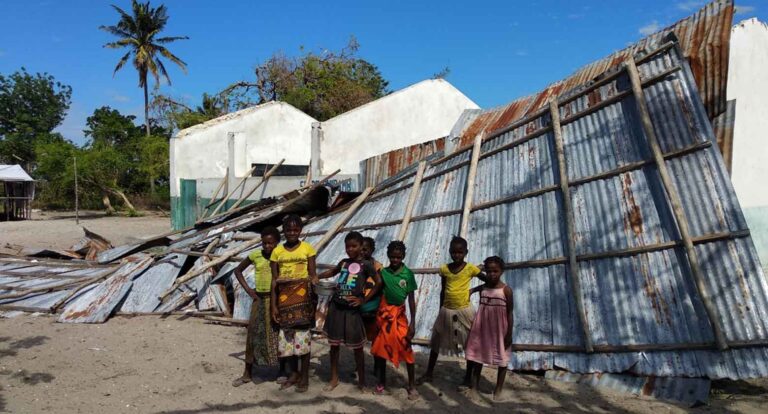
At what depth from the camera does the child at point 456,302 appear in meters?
4.13

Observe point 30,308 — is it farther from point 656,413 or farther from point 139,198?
point 139,198

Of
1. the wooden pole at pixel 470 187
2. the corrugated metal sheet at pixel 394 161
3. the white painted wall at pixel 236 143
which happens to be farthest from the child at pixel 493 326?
the white painted wall at pixel 236 143

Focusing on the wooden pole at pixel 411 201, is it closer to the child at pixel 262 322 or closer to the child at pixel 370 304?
the child at pixel 370 304

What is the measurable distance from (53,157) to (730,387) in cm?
2867

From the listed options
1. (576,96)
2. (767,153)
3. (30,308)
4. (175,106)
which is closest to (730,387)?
(576,96)

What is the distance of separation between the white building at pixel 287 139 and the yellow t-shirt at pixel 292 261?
37.5 feet

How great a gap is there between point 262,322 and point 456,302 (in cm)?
157

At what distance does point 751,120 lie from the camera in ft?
25.5

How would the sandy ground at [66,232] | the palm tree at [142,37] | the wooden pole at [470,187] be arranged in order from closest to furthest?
the wooden pole at [470,187], the sandy ground at [66,232], the palm tree at [142,37]

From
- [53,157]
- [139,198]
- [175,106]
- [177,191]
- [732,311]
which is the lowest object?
[732,311]

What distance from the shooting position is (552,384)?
14.1ft

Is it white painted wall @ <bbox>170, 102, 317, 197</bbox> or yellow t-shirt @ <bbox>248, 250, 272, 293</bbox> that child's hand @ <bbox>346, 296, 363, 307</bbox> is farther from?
white painted wall @ <bbox>170, 102, 317, 197</bbox>

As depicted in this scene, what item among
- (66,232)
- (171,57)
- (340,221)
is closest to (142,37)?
(171,57)

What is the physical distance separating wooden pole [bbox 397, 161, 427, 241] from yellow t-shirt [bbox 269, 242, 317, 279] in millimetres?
1978
